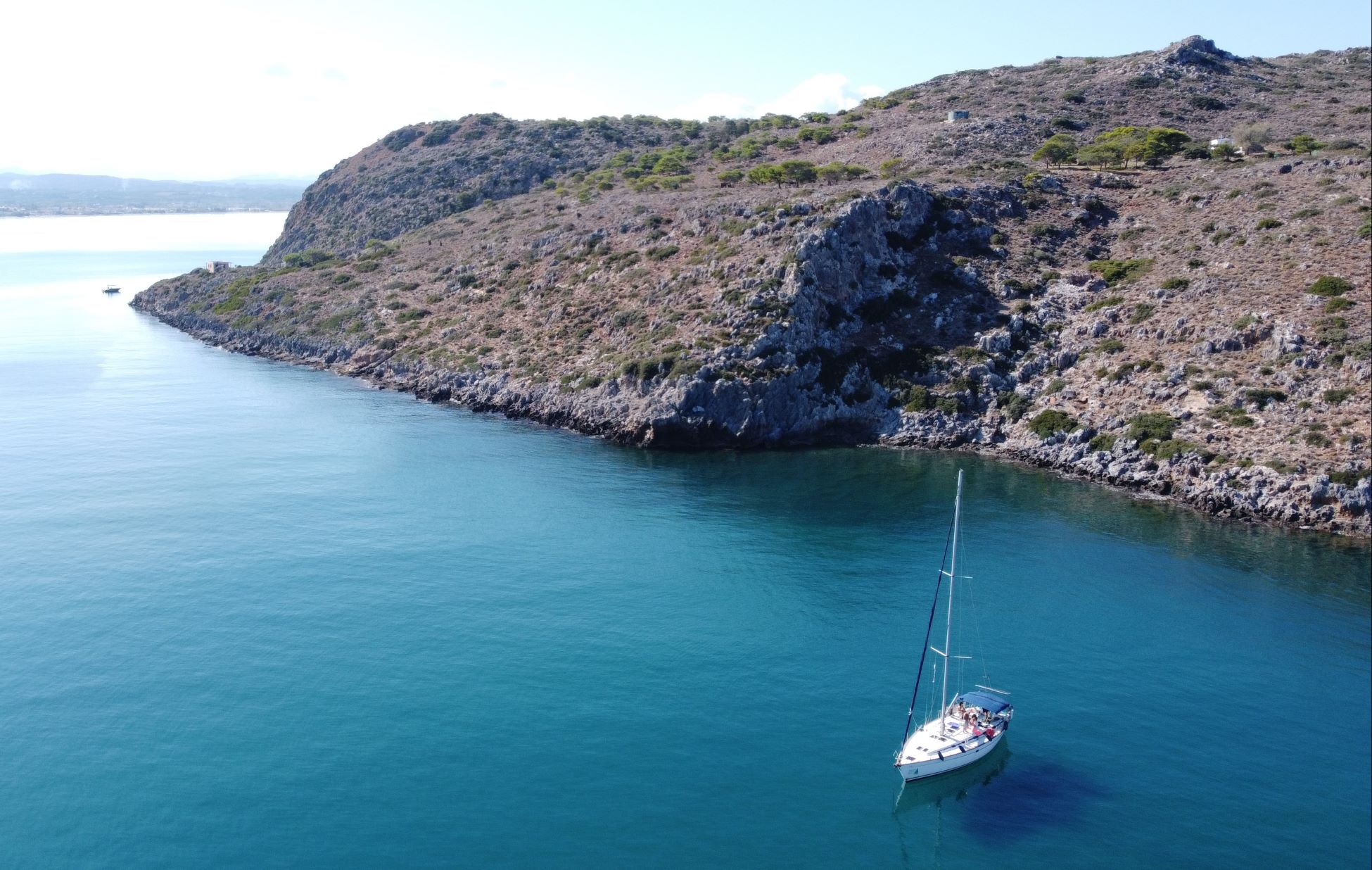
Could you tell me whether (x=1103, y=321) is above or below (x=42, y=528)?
above

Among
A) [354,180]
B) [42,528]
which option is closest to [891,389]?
[42,528]

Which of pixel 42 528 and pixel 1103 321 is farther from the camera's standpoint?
pixel 1103 321

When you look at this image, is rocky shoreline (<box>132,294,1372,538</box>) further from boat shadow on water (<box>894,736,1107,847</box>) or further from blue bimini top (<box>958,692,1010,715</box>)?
boat shadow on water (<box>894,736,1107,847</box>)

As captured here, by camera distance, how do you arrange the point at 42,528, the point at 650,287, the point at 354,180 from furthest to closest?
the point at 354,180, the point at 650,287, the point at 42,528

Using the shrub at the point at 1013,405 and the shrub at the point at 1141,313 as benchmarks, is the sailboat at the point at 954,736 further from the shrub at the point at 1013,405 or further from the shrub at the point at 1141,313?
the shrub at the point at 1141,313

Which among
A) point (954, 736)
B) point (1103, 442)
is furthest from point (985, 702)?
point (1103, 442)

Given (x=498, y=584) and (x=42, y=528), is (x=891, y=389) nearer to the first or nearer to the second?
(x=498, y=584)

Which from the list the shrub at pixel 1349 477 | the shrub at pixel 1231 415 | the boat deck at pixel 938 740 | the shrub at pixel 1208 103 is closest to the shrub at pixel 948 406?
the shrub at pixel 1231 415
